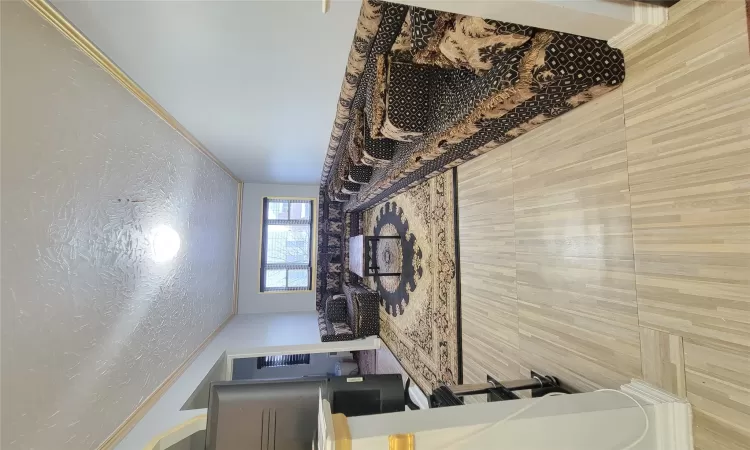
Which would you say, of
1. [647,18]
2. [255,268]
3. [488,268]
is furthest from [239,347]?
[647,18]

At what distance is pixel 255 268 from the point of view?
19.1ft

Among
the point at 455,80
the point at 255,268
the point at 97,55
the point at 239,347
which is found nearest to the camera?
the point at 455,80

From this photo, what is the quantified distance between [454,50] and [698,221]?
80cm

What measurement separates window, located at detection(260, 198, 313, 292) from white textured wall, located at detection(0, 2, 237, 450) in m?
3.29

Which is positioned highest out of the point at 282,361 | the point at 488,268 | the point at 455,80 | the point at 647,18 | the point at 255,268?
the point at 455,80

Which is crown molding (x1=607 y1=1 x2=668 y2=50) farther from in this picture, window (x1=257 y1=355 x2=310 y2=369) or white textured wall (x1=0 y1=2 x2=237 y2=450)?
window (x1=257 y1=355 x2=310 y2=369)

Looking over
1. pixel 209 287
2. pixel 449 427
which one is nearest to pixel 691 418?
pixel 449 427

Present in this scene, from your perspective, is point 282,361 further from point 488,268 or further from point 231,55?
point 231,55

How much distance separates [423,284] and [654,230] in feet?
5.80

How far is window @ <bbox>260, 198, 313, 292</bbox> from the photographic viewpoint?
6.00 metres

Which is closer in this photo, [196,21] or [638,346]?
[638,346]

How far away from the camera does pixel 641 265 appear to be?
89 centimetres

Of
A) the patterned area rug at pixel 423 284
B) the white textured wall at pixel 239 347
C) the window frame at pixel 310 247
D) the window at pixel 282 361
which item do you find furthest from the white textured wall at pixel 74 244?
the window frame at pixel 310 247

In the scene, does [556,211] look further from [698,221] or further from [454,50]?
[454,50]
